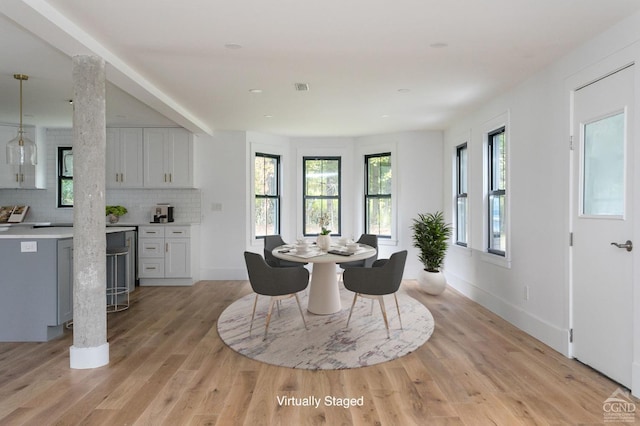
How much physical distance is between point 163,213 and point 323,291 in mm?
3450

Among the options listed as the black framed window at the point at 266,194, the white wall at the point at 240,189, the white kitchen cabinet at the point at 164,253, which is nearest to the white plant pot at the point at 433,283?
the white wall at the point at 240,189

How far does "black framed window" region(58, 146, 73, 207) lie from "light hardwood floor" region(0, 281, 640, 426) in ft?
11.7

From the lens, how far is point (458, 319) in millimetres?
4102

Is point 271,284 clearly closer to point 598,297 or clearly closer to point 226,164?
point 598,297

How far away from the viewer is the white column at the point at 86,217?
9.51 feet

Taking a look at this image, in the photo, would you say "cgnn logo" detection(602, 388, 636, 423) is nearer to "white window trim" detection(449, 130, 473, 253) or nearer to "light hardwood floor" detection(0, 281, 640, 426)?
"light hardwood floor" detection(0, 281, 640, 426)

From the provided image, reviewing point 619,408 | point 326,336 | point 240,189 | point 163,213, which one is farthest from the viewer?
point 240,189

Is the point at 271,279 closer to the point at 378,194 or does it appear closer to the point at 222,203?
the point at 222,203

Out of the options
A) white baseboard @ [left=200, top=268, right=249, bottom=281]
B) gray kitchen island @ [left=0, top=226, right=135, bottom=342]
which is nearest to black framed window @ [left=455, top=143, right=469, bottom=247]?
white baseboard @ [left=200, top=268, right=249, bottom=281]

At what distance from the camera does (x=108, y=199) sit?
20.8 ft

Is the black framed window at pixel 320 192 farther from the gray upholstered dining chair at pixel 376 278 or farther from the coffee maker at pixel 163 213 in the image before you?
the gray upholstered dining chair at pixel 376 278

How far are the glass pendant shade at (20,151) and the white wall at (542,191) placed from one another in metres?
5.09

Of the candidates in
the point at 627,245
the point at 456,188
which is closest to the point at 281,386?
the point at 627,245

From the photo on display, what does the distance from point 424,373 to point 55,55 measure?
4138 mm
